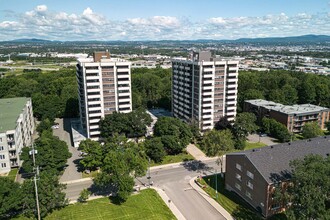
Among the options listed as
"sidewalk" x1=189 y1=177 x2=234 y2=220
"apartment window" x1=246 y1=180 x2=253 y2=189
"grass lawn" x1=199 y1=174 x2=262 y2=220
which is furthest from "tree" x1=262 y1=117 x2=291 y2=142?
"apartment window" x1=246 y1=180 x2=253 y2=189

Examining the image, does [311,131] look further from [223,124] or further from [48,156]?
[48,156]

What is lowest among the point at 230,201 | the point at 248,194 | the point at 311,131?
the point at 230,201

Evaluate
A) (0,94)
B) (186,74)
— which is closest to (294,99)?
(186,74)

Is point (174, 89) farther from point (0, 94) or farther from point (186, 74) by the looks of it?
point (0, 94)

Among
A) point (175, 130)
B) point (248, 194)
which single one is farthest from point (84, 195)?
point (175, 130)

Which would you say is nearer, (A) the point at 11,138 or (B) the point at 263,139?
(A) the point at 11,138

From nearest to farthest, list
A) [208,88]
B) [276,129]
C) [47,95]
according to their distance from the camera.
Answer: [276,129] → [208,88] → [47,95]

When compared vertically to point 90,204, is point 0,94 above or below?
above
